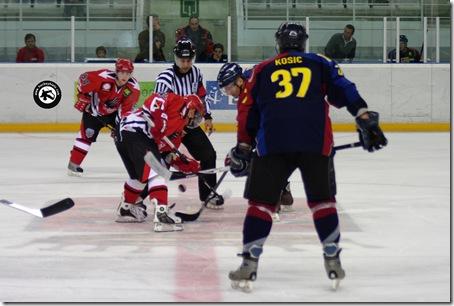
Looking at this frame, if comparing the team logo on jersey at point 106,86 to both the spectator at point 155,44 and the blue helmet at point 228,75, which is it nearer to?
the blue helmet at point 228,75

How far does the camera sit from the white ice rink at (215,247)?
4.41m

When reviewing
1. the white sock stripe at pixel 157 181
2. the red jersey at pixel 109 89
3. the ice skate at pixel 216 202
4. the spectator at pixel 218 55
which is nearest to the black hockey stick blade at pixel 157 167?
the white sock stripe at pixel 157 181

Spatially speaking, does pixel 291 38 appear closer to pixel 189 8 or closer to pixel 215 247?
pixel 215 247

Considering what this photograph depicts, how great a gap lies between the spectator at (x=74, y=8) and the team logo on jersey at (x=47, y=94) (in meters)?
0.90

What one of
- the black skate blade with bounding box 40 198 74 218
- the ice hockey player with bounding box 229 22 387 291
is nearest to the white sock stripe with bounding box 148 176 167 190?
the black skate blade with bounding box 40 198 74 218

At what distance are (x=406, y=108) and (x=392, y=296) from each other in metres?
8.77

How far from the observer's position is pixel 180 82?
712 centimetres

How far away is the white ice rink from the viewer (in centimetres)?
441

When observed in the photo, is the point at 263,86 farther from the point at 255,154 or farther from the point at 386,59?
the point at 386,59

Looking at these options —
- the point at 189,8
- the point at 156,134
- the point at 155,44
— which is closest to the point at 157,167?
the point at 156,134

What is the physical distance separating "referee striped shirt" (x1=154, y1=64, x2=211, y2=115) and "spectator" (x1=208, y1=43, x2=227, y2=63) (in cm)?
566

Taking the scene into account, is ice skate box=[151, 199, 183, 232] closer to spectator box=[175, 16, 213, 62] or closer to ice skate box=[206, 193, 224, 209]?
ice skate box=[206, 193, 224, 209]

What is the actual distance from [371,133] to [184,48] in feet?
8.59

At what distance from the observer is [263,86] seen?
4.44 metres
